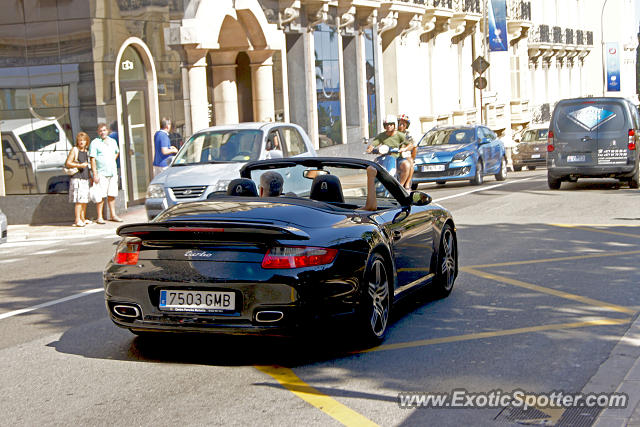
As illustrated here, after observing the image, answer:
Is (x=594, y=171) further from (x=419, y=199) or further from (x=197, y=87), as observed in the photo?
(x=419, y=199)

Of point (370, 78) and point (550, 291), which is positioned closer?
point (550, 291)

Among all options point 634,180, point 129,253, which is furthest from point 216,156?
point 129,253

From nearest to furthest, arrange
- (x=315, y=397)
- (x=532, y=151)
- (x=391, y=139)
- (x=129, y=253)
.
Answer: (x=315, y=397) → (x=129, y=253) → (x=391, y=139) → (x=532, y=151)

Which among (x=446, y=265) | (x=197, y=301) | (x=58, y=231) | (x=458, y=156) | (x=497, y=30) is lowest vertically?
(x=58, y=231)

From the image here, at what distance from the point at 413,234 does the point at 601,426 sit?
351cm

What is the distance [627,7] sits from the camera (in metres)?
94.4

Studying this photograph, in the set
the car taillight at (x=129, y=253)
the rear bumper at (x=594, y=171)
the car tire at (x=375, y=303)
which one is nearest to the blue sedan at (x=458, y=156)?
the rear bumper at (x=594, y=171)

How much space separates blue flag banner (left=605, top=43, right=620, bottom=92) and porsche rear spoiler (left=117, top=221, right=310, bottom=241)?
71368 mm

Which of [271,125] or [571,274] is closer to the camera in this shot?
[571,274]

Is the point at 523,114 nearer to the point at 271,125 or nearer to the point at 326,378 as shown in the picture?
the point at 271,125

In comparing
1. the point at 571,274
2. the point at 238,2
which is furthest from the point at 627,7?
the point at 571,274

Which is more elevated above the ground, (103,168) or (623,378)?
(103,168)

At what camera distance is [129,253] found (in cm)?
722

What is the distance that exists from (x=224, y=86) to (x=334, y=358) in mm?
22932
